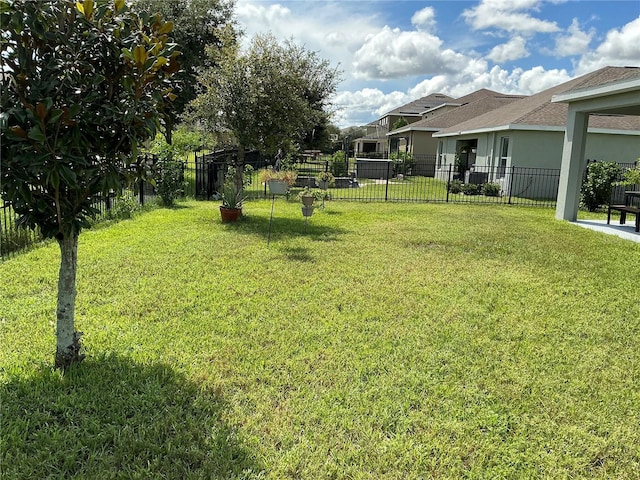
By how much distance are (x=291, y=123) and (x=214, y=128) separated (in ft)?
6.84

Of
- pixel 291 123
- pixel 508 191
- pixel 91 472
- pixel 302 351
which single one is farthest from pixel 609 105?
pixel 91 472

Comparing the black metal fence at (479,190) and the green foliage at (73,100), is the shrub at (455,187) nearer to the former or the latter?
the black metal fence at (479,190)

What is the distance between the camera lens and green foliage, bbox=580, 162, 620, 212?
1374 cm

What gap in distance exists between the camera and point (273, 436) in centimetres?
267

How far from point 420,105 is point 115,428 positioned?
177ft

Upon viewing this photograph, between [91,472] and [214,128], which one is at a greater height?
[214,128]

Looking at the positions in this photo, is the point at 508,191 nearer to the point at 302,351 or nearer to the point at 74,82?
the point at 302,351

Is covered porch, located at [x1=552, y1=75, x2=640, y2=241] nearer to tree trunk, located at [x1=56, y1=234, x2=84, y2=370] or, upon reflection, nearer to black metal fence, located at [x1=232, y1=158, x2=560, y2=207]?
black metal fence, located at [x1=232, y1=158, x2=560, y2=207]

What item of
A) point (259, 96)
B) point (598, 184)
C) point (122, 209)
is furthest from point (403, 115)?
point (122, 209)

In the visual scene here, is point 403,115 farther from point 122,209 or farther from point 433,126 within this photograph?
point 122,209

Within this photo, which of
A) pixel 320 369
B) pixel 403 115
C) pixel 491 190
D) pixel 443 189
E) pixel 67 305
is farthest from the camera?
pixel 403 115

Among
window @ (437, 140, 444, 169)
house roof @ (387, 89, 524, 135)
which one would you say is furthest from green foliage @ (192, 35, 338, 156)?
house roof @ (387, 89, 524, 135)

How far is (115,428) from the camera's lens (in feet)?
8.69

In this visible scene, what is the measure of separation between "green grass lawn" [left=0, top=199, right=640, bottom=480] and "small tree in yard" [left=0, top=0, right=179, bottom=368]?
126 centimetres
